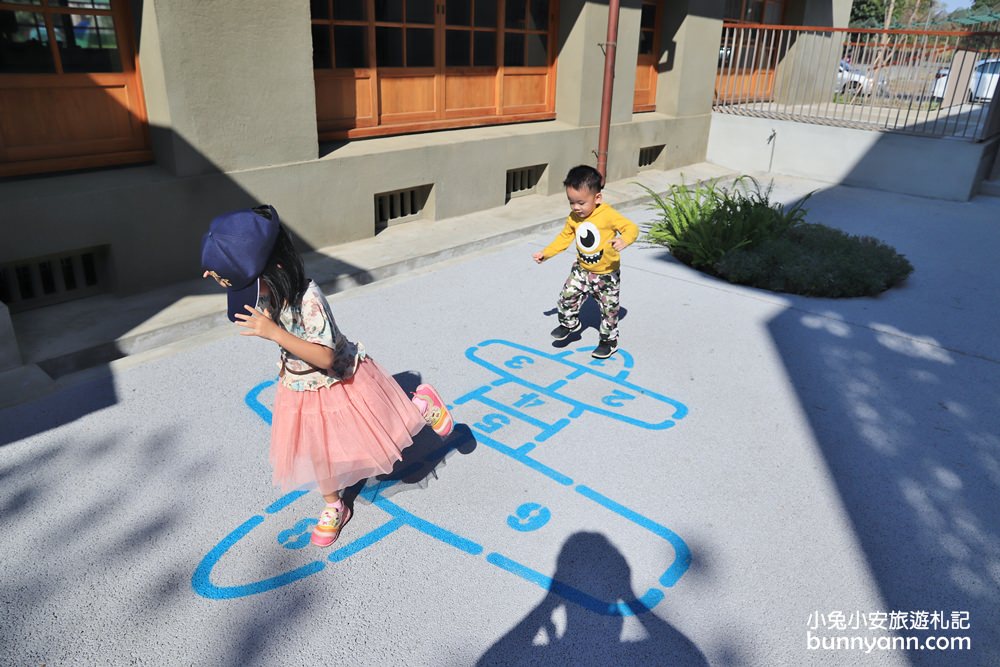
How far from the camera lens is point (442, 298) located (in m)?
6.19

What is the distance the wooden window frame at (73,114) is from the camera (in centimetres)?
543

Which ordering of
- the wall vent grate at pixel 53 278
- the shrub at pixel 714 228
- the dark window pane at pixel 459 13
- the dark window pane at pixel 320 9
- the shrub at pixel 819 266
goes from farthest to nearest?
the dark window pane at pixel 459 13 → the dark window pane at pixel 320 9 → the shrub at pixel 714 228 → the shrub at pixel 819 266 → the wall vent grate at pixel 53 278

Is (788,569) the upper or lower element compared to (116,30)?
lower

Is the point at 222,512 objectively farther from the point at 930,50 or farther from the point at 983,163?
the point at 930,50

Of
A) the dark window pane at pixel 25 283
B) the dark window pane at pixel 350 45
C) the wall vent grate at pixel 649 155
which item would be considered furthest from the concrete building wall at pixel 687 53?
the dark window pane at pixel 25 283

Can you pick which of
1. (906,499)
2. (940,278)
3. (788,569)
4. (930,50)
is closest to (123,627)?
(788,569)

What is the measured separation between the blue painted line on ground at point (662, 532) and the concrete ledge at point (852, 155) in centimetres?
973

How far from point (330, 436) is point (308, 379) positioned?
260 millimetres

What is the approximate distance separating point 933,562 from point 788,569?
0.66m

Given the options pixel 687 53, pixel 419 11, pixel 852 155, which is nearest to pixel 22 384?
pixel 419 11

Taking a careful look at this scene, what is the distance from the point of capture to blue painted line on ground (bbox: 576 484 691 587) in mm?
3007

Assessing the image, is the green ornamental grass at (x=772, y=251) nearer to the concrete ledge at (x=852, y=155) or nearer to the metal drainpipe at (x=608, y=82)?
the metal drainpipe at (x=608, y=82)

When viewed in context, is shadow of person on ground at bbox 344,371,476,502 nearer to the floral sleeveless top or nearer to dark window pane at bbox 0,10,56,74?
→ the floral sleeveless top

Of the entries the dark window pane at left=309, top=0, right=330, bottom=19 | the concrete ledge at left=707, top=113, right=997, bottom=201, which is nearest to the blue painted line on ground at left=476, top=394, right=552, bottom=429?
the dark window pane at left=309, top=0, right=330, bottom=19
